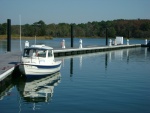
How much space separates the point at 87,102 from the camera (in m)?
15.9

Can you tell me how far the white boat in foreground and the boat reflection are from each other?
537 mm

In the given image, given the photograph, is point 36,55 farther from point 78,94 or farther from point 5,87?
point 78,94

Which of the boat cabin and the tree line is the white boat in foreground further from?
the tree line

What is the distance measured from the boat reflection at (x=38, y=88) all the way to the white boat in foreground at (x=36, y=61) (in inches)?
21.1

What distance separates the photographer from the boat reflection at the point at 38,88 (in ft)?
55.9

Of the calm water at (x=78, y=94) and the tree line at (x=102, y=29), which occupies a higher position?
the tree line at (x=102, y=29)

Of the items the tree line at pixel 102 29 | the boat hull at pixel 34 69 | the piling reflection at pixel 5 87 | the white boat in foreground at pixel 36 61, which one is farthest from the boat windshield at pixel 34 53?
the tree line at pixel 102 29

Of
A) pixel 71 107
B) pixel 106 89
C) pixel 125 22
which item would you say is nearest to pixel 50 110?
pixel 71 107

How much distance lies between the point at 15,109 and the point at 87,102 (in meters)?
3.60

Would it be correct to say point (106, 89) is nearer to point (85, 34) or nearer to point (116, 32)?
point (116, 32)

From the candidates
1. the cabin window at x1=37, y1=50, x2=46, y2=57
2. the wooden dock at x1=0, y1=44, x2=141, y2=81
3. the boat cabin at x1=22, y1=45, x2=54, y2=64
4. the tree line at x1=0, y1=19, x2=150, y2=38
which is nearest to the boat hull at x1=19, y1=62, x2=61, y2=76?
the boat cabin at x1=22, y1=45, x2=54, y2=64

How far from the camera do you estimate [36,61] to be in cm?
2228

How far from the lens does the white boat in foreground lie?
2175 cm

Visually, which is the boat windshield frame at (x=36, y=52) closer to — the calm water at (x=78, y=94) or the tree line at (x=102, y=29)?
the calm water at (x=78, y=94)
